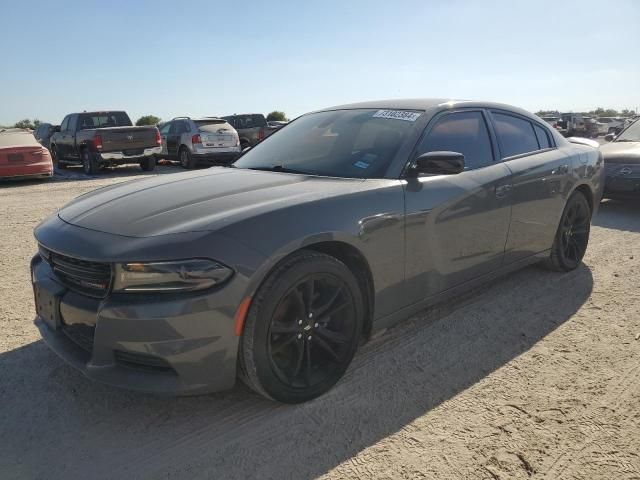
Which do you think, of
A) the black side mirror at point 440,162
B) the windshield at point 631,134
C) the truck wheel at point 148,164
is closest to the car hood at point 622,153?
the windshield at point 631,134

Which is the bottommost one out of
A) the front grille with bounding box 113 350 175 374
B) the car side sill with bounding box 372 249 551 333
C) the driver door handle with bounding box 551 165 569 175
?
the car side sill with bounding box 372 249 551 333

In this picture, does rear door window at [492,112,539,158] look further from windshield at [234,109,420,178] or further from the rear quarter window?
windshield at [234,109,420,178]

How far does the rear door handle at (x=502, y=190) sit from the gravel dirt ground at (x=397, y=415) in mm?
869

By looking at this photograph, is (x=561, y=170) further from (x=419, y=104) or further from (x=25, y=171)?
(x=25, y=171)

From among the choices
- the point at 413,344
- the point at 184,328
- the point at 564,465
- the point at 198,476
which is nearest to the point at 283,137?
the point at 413,344

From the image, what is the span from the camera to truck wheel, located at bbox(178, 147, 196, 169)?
50.6ft

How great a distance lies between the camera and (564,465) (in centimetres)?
227

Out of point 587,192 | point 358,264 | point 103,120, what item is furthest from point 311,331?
point 103,120

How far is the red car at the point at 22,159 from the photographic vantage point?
12.3m

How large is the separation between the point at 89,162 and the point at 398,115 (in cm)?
1273

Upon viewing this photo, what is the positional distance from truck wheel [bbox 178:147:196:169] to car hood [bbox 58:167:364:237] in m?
12.3

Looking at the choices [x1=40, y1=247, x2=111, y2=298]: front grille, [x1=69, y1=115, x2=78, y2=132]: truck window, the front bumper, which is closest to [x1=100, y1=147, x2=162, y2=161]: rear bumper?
[x1=69, y1=115, x2=78, y2=132]: truck window

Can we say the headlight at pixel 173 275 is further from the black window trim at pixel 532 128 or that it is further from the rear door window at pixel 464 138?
the black window trim at pixel 532 128

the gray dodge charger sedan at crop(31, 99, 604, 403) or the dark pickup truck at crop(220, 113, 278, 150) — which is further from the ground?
the dark pickup truck at crop(220, 113, 278, 150)
